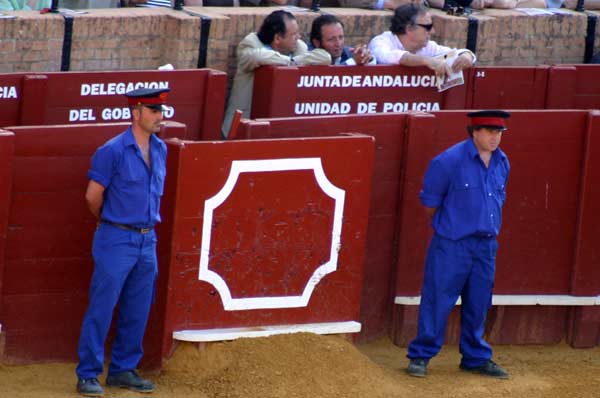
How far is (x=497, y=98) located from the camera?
11.4m

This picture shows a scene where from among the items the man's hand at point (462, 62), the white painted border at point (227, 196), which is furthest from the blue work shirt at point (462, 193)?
the man's hand at point (462, 62)

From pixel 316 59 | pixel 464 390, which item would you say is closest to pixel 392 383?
pixel 464 390

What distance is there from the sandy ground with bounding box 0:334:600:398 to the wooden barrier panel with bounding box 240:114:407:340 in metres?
0.47

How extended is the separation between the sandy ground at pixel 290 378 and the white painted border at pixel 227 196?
Answer: 0.24 metres

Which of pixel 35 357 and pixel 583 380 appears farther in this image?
pixel 583 380

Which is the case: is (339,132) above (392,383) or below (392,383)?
above

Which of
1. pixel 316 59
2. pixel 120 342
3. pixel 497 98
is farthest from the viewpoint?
pixel 497 98

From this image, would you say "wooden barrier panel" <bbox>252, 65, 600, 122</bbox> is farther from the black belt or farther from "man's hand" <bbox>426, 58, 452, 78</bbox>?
the black belt

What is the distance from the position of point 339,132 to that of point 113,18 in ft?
7.31

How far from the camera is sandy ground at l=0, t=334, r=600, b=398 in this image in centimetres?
844

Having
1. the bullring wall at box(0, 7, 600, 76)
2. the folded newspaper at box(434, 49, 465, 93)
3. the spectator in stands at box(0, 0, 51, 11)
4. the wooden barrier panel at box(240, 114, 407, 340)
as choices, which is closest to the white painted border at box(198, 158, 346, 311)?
the wooden barrier panel at box(240, 114, 407, 340)

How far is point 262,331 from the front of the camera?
883 centimetres

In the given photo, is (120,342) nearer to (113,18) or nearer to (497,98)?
(113,18)

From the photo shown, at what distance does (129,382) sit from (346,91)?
3297 mm
